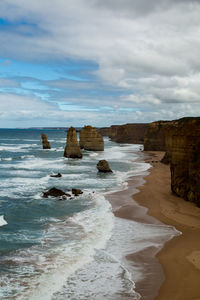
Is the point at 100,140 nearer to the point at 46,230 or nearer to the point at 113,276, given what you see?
the point at 46,230

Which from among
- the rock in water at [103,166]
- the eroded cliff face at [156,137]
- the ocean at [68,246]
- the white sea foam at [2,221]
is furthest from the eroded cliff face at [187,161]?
the eroded cliff face at [156,137]

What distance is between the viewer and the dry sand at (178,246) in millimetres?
9320

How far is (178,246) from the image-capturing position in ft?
42.2

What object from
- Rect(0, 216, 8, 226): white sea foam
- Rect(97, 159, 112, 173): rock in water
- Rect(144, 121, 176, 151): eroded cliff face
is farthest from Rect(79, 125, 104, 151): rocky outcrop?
Rect(0, 216, 8, 226): white sea foam

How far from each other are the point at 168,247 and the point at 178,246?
440 mm

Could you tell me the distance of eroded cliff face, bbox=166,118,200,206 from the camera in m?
19.8

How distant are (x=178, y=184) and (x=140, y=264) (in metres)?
11.5

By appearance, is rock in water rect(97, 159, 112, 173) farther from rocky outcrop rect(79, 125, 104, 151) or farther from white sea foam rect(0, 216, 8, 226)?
rocky outcrop rect(79, 125, 104, 151)

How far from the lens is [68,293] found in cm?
923

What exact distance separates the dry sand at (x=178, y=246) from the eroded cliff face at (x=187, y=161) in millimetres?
751

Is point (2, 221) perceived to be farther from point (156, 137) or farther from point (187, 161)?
point (156, 137)

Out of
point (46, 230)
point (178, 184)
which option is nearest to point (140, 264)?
point (46, 230)

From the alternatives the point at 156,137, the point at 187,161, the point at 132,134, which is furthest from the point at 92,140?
the point at 187,161

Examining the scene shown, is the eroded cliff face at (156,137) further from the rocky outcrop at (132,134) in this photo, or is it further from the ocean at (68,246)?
the ocean at (68,246)
